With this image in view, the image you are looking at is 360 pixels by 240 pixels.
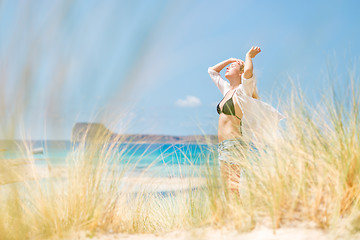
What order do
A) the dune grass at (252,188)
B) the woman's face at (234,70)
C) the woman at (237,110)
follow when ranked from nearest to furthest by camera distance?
1. the dune grass at (252,188)
2. the woman at (237,110)
3. the woman's face at (234,70)

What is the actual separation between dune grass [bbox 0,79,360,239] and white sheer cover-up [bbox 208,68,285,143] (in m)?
0.10

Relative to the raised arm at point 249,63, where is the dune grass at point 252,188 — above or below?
below

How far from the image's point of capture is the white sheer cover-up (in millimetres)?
2287

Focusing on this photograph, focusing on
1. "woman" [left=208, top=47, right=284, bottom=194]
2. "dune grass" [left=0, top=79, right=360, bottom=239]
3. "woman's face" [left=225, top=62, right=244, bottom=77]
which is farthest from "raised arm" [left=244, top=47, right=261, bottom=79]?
"dune grass" [left=0, top=79, right=360, bottom=239]

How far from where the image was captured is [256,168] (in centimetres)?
217

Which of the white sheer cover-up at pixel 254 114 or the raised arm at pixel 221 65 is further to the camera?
the raised arm at pixel 221 65

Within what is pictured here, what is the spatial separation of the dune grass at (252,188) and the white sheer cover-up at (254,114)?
0.10m

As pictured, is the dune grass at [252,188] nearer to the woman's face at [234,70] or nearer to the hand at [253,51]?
the hand at [253,51]

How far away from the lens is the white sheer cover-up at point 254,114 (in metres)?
2.29

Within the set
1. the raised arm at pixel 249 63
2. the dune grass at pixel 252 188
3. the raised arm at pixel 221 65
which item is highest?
the raised arm at pixel 221 65

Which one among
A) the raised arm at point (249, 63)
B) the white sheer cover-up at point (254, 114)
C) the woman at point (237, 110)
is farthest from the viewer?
the raised arm at point (249, 63)

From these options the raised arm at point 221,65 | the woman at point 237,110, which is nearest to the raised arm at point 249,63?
the woman at point 237,110

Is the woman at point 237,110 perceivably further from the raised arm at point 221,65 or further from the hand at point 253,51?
the raised arm at point 221,65

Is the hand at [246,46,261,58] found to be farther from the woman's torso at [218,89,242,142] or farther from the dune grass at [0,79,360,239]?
the dune grass at [0,79,360,239]
